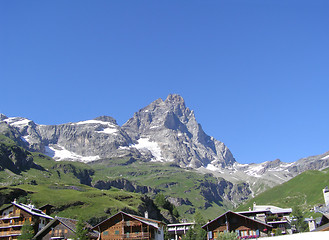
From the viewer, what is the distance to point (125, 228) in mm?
89562

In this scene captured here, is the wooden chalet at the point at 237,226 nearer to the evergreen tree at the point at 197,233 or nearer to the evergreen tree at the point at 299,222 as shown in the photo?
the evergreen tree at the point at 197,233

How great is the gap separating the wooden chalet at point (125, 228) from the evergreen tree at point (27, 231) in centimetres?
2159

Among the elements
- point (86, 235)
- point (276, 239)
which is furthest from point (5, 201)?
point (276, 239)

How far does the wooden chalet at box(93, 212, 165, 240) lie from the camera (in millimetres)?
87875

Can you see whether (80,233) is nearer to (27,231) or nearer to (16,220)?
(27,231)

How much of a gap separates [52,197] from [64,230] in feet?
335

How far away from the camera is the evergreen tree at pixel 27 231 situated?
96287mm

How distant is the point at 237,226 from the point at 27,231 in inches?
2299

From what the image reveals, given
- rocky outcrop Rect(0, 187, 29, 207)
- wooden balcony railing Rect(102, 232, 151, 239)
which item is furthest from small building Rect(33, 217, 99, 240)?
rocky outcrop Rect(0, 187, 29, 207)

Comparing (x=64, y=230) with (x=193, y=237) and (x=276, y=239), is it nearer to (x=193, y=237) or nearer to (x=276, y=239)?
(x=193, y=237)

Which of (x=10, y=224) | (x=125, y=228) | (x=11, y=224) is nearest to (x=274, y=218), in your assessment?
(x=125, y=228)

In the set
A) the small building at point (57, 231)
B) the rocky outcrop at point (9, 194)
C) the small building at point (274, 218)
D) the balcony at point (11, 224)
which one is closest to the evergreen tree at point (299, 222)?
the small building at point (274, 218)

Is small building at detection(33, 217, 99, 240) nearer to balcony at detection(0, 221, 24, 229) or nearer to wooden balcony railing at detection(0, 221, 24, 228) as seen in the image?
balcony at detection(0, 221, 24, 229)

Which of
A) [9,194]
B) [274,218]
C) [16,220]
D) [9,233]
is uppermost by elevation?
[9,194]
